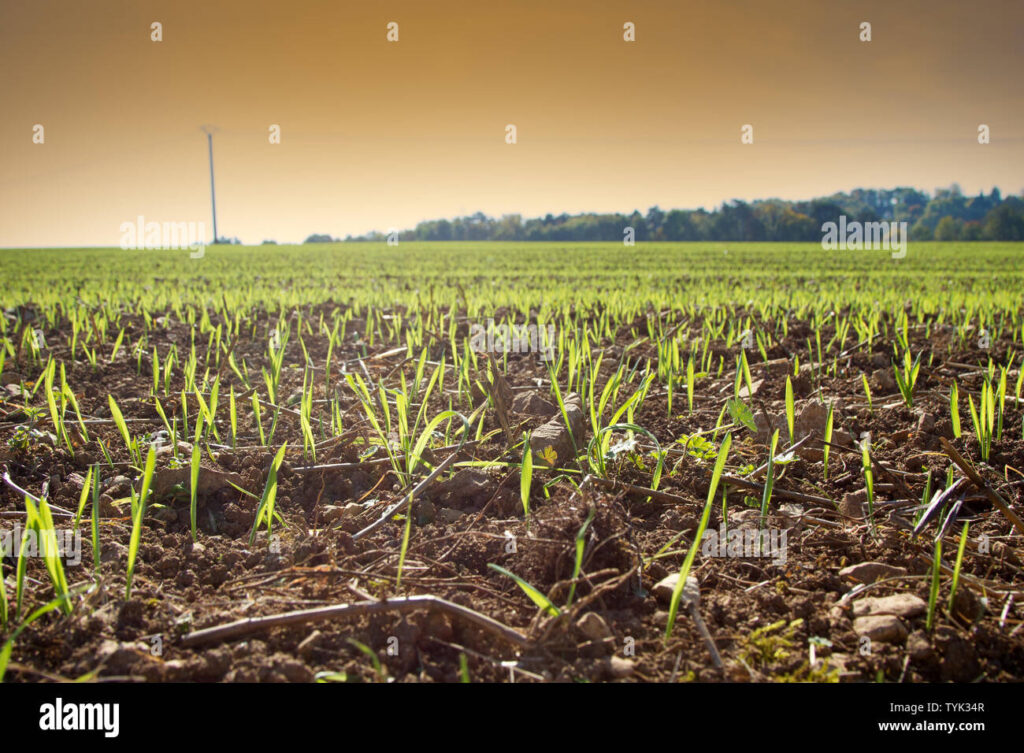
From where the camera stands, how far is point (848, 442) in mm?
2143

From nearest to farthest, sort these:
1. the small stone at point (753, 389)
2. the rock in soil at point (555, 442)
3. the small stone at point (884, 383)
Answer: the rock in soil at point (555, 442), the small stone at point (753, 389), the small stone at point (884, 383)

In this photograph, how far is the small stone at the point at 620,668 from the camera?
1.09m

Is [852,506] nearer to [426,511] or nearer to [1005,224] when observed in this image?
[426,511]

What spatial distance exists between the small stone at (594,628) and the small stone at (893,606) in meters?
0.51

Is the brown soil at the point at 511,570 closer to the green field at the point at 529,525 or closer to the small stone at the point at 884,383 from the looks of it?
the green field at the point at 529,525

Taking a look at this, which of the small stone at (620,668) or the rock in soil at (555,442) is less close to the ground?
the rock in soil at (555,442)

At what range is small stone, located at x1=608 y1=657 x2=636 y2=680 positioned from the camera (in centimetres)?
109

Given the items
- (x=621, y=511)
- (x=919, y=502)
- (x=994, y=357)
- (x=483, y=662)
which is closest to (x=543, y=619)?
(x=483, y=662)

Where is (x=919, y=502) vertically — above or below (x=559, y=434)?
below

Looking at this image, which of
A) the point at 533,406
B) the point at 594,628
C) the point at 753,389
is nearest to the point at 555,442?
the point at 533,406

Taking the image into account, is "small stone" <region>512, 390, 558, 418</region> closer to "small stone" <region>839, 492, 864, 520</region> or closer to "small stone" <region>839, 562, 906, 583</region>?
"small stone" <region>839, 492, 864, 520</region>

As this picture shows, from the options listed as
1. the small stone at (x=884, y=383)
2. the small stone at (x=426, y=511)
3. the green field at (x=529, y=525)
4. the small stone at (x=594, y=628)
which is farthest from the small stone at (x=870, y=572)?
the small stone at (x=884, y=383)

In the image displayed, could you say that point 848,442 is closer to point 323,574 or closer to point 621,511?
point 621,511
